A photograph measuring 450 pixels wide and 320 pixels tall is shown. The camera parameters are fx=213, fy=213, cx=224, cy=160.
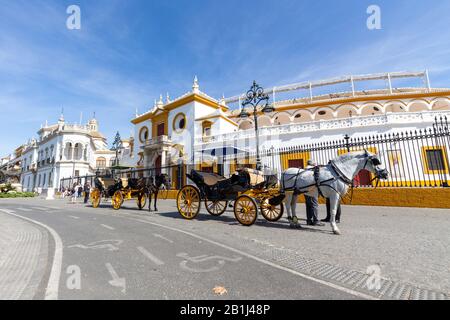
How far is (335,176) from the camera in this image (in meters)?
5.45

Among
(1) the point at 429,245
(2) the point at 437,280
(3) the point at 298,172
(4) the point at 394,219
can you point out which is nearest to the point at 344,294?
(2) the point at 437,280

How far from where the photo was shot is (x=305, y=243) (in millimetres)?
4391

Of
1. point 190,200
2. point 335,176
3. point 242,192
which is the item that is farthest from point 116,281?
point 335,176

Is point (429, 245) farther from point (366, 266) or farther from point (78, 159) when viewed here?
point (78, 159)

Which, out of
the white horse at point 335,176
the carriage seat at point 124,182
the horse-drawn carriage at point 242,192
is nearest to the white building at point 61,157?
the carriage seat at point 124,182

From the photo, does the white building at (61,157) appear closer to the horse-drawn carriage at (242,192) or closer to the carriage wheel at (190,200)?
the carriage wheel at (190,200)

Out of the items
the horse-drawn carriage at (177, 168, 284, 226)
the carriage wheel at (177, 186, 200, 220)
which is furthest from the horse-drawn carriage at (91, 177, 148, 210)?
the horse-drawn carriage at (177, 168, 284, 226)

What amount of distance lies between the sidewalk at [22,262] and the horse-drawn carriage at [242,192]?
4.02 meters

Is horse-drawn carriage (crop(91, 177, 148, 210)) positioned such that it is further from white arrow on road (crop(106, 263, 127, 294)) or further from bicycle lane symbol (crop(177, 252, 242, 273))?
white arrow on road (crop(106, 263, 127, 294))

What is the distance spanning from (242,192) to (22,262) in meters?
5.00

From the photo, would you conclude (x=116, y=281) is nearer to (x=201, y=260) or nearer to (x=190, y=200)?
(x=201, y=260)

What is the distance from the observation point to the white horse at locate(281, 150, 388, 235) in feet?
17.6

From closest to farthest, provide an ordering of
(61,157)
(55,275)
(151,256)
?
(55,275) < (151,256) < (61,157)
